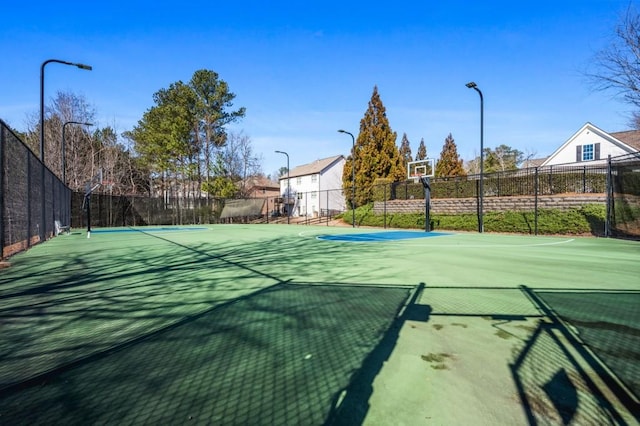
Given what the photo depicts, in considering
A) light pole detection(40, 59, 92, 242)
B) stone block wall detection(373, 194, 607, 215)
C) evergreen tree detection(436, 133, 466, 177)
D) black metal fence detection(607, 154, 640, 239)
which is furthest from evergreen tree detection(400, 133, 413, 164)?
light pole detection(40, 59, 92, 242)

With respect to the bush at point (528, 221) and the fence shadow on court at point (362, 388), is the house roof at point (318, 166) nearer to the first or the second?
the bush at point (528, 221)

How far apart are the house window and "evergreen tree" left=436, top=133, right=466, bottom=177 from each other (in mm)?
10758

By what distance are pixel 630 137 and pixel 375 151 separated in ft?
82.4

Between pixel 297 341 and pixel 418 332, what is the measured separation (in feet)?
3.27

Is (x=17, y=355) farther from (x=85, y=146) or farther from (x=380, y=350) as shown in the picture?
(x=85, y=146)

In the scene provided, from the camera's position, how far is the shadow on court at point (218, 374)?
162cm

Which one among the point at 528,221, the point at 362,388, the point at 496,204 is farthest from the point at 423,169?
the point at 362,388

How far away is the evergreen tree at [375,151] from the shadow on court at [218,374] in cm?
2524

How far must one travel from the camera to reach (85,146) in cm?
2811

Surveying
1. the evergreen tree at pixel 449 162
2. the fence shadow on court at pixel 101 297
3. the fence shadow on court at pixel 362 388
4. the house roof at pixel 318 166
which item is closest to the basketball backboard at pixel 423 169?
the fence shadow on court at pixel 101 297

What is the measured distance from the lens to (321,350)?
2326mm

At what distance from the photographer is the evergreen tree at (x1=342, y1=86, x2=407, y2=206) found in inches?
1113

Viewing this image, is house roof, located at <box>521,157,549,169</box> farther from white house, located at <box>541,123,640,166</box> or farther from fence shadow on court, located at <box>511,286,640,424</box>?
fence shadow on court, located at <box>511,286,640,424</box>

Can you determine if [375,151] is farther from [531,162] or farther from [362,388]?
[531,162]
